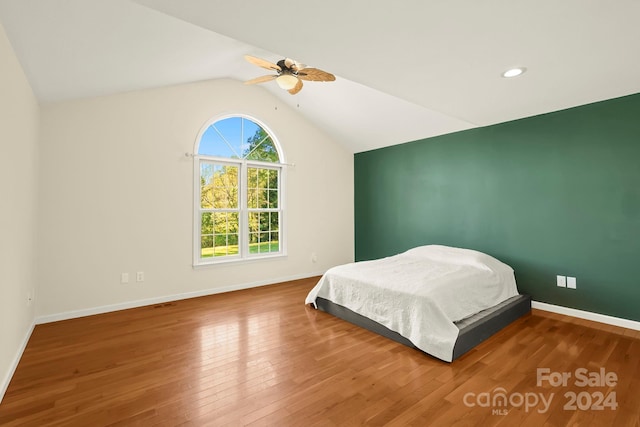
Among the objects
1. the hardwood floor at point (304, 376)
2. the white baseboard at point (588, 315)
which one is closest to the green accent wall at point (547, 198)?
the white baseboard at point (588, 315)

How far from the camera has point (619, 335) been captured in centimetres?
288

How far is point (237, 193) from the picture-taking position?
477cm

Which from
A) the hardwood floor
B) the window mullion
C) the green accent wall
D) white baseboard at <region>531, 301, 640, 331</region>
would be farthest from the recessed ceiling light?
the window mullion

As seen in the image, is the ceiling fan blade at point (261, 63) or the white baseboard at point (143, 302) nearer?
the ceiling fan blade at point (261, 63)

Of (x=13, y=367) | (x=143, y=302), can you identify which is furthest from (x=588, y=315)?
(x=13, y=367)

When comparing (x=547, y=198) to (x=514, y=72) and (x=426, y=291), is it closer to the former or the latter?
(x=514, y=72)

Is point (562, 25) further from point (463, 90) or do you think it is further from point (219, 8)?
point (219, 8)

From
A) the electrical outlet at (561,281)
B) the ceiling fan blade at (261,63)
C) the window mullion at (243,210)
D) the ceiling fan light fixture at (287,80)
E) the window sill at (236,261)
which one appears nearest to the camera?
the ceiling fan blade at (261,63)

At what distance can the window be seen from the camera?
4453mm

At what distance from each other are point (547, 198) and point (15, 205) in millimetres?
5257

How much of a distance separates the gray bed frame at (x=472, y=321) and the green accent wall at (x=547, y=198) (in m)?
0.61

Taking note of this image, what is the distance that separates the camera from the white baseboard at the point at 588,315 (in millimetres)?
3062

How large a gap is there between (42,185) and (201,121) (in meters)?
1.99

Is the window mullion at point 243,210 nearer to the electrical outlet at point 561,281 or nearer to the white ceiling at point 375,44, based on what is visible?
the white ceiling at point 375,44
